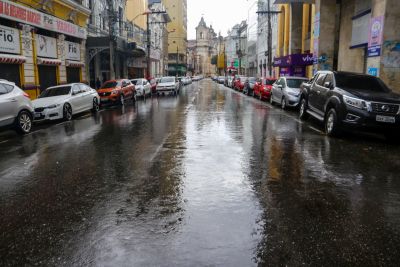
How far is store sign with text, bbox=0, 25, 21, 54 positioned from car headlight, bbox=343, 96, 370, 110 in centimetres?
1739

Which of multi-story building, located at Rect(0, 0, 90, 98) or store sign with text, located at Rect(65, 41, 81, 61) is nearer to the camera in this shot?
multi-story building, located at Rect(0, 0, 90, 98)

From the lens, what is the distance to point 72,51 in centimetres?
2883

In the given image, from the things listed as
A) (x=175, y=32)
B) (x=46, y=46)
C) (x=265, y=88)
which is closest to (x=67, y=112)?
(x=46, y=46)

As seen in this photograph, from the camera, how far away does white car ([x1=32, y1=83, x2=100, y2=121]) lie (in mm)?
14086

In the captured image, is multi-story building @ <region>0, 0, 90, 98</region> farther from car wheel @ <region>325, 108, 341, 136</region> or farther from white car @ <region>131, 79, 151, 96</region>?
car wheel @ <region>325, 108, 341, 136</region>

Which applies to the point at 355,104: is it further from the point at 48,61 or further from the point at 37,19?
the point at 48,61

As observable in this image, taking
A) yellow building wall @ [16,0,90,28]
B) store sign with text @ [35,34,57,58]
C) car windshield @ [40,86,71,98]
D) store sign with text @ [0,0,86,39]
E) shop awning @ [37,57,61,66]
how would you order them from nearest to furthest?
1. car windshield @ [40,86,71,98]
2. store sign with text @ [0,0,86,39]
3. yellow building wall @ [16,0,90,28]
4. shop awning @ [37,57,61,66]
5. store sign with text @ [35,34,57,58]

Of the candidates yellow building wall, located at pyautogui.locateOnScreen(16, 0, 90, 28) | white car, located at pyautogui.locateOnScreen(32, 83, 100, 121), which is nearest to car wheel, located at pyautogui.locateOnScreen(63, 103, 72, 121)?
white car, located at pyautogui.locateOnScreen(32, 83, 100, 121)

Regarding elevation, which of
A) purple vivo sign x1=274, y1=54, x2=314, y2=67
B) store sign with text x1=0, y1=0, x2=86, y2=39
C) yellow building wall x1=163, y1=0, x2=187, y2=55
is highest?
yellow building wall x1=163, y1=0, x2=187, y2=55

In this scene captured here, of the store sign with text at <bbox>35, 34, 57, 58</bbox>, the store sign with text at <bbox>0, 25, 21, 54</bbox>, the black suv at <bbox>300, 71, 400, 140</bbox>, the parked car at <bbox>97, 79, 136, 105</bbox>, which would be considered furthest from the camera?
the store sign with text at <bbox>35, 34, 57, 58</bbox>

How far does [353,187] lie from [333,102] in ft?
17.4

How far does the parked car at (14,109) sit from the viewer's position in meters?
10.9

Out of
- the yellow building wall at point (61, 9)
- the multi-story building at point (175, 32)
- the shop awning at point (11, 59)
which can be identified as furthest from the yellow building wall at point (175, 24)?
the shop awning at point (11, 59)

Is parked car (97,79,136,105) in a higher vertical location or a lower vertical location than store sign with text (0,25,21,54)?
lower
